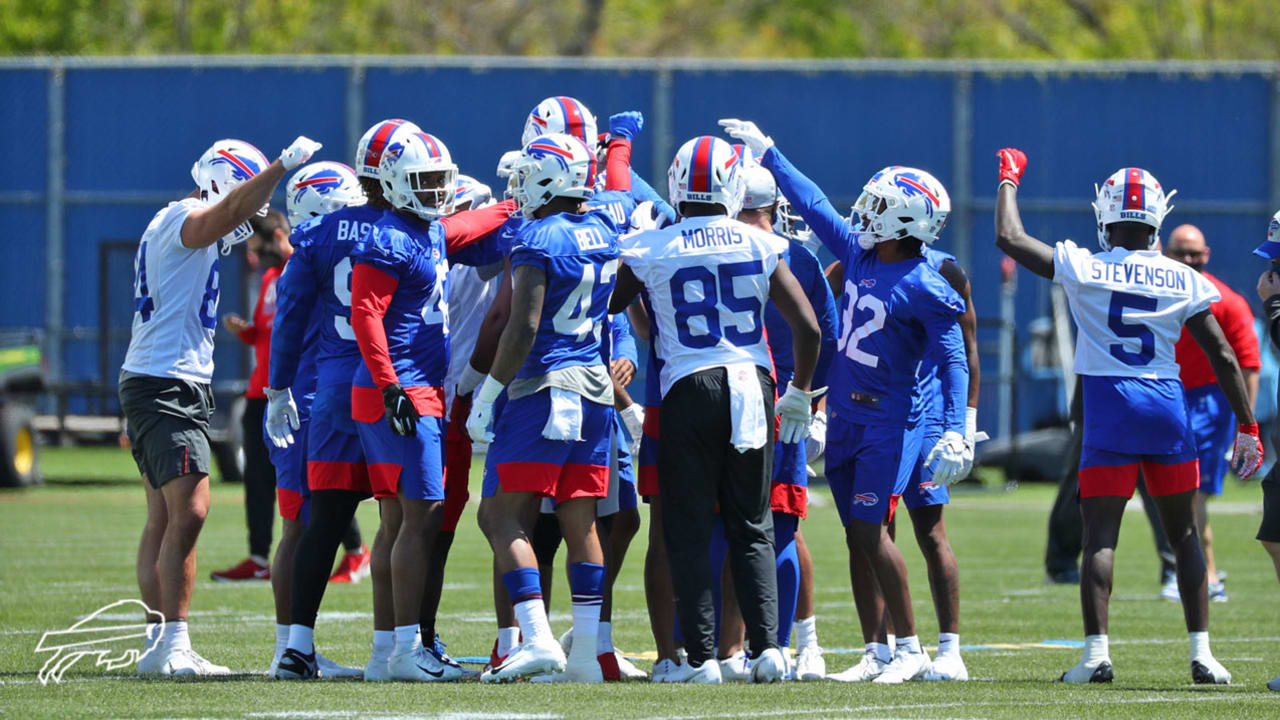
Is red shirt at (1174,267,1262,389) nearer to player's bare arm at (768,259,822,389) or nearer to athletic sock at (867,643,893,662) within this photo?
athletic sock at (867,643,893,662)

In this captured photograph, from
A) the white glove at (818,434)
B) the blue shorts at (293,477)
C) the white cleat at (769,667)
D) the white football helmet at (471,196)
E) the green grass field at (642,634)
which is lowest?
the green grass field at (642,634)

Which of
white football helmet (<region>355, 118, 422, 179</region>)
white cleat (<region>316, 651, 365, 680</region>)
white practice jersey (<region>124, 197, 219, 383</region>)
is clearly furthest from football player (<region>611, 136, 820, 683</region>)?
white practice jersey (<region>124, 197, 219, 383</region>)

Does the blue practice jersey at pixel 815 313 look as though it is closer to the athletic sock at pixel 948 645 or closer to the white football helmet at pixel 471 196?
the athletic sock at pixel 948 645

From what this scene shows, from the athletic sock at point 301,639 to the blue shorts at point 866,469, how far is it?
237 centimetres

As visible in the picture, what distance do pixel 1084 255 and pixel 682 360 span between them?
6.25 feet

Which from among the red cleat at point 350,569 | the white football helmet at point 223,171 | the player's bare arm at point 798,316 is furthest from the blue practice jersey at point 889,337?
the red cleat at point 350,569

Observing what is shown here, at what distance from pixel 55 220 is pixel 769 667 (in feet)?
67.1

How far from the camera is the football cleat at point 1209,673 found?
26.1 feet

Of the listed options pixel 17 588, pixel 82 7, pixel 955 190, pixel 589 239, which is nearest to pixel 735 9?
pixel 82 7

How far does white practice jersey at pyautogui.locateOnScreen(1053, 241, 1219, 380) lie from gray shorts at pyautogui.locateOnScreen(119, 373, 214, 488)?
3.94 meters

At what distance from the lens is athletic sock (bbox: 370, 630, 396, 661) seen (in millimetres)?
7871

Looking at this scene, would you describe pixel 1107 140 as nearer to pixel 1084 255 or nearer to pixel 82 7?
pixel 1084 255

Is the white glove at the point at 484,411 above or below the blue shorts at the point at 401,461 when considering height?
above

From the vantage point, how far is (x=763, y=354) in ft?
25.7
